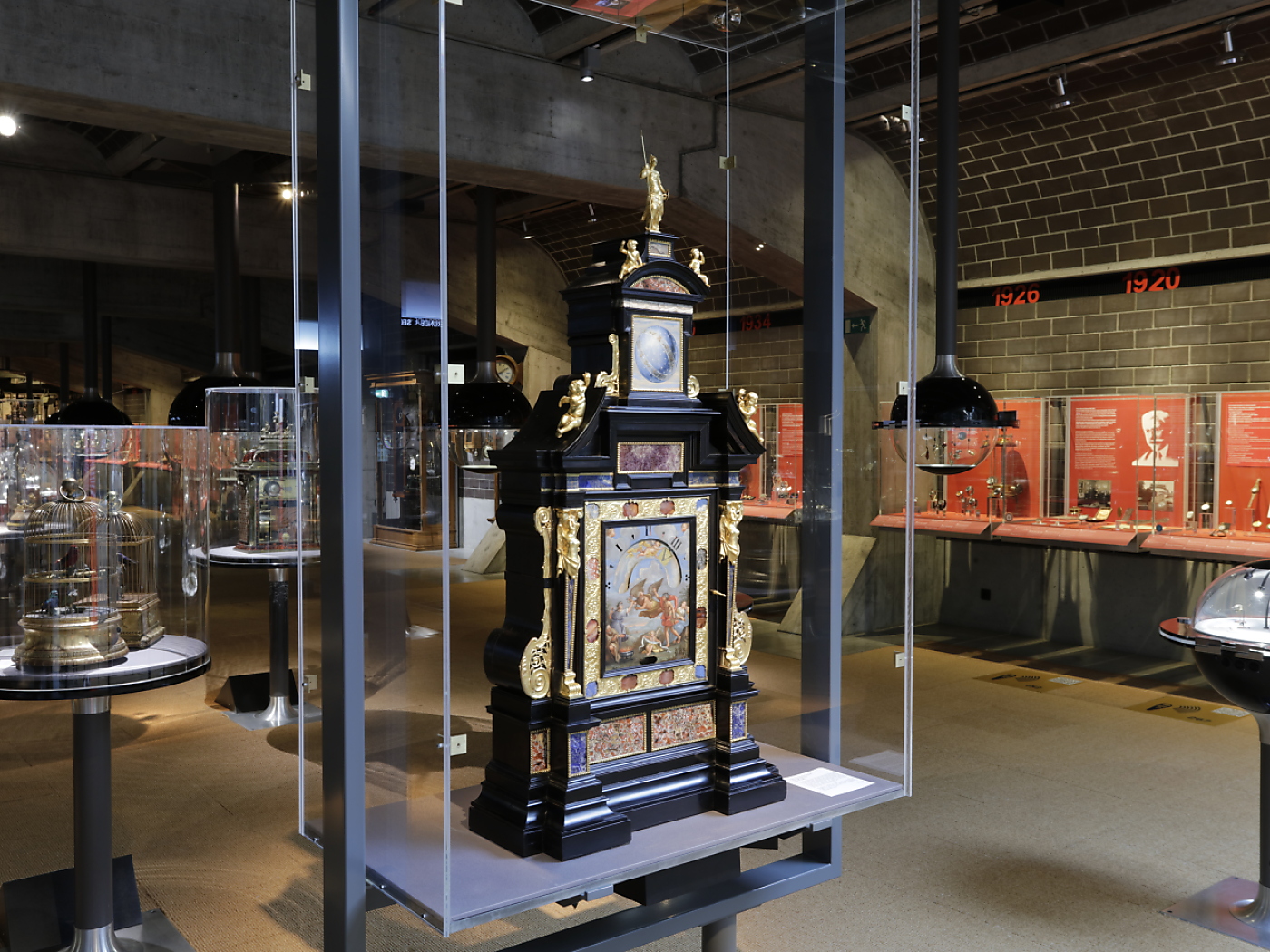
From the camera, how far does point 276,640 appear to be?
22.2 feet

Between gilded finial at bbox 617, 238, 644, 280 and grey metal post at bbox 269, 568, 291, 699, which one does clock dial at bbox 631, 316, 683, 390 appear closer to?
gilded finial at bbox 617, 238, 644, 280

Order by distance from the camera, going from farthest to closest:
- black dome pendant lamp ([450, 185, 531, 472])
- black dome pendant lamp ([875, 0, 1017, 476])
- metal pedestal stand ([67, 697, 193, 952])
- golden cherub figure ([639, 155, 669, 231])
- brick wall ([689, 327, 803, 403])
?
1. black dome pendant lamp ([875, 0, 1017, 476])
2. metal pedestal stand ([67, 697, 193, 952])
3. brick wall ([689, 327, 803, 403])
4. golden cherub figure ([639, 155, 669, 231])
5. black dome pendant lamp ([450, 185, 531, 472])

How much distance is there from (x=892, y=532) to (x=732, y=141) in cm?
138

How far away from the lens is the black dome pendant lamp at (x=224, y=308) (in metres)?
8.59

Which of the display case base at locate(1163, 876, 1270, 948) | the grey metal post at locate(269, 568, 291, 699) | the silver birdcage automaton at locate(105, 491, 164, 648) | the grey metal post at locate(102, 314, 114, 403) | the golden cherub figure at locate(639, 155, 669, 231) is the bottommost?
the display case base at locate(1163, 876, 1270, 948)

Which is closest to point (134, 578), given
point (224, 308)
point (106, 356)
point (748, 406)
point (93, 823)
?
point (93, 823)

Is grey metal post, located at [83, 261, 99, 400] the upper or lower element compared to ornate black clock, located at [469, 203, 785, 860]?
upper

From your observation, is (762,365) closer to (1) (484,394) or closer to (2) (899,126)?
(2) (899,126)

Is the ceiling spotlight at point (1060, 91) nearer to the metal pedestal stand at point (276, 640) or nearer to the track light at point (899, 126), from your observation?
the track light at point (899, 126)

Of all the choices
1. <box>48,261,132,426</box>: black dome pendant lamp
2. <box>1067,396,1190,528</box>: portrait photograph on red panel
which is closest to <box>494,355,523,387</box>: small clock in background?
<box>1067,396,1190,528</box>: portrait photograph on red panel

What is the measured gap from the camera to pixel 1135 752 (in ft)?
19.4

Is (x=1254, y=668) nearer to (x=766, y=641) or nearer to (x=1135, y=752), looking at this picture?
(x=766, y=641)

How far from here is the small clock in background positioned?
485 cm

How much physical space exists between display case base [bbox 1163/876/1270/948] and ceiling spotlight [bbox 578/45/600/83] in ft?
12.3
